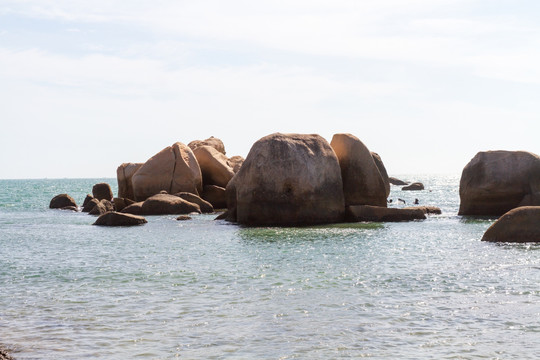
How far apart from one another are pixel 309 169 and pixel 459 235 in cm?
689

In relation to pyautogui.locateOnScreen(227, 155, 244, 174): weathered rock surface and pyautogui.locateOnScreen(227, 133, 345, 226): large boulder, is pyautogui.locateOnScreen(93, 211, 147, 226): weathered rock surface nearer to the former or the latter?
pyautogui.locateOnScreen(227, 133, 345, 226): large boulder

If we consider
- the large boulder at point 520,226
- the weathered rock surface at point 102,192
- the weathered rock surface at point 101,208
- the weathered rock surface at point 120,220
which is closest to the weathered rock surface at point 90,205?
the weathered rock surface at point 101,208

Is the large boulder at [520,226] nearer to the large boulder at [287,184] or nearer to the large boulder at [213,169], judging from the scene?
the large boulder at [287,184]

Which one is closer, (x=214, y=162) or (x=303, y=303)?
(x=303, y=303)

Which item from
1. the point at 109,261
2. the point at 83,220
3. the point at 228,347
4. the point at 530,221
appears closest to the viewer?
the point at 228,347

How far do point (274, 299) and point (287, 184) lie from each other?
15.9m

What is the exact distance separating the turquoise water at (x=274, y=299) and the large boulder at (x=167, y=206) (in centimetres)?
1480

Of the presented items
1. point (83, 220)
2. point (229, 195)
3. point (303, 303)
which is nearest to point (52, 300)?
point (303, 303)

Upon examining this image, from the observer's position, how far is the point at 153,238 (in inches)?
995

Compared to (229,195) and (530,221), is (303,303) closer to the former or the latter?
(530,221)

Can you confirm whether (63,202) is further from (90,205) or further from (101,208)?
(101,208)

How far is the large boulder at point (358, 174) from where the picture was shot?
3228 centimetres

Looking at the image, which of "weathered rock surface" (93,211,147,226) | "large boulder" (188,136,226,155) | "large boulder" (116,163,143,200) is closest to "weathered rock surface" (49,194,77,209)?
"large boulder" (116,163,143,200)

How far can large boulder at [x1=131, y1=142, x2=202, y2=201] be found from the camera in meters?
43.3
